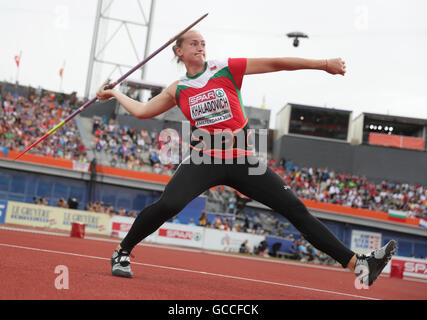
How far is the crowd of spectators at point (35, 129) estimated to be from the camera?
3107cm

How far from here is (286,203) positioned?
15.9 ft

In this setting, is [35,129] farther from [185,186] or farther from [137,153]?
[185,186]

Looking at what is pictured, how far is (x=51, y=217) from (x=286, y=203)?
19448mm

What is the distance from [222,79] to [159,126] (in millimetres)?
34885

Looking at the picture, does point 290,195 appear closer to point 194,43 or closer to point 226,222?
point 194,43

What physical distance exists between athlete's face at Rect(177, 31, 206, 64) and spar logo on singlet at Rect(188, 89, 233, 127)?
15.2 inches

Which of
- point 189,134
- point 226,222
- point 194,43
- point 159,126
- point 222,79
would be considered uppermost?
point 159,126

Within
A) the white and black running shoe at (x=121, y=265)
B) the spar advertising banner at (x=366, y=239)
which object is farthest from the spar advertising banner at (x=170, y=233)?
the white and black running shoe at (x=121, y=265)

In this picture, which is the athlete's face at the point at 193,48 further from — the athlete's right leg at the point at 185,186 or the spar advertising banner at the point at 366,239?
the spar advertising banner at the point at 366,239

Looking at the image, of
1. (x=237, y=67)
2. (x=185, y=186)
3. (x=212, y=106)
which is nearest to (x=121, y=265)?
(x=185, y=186)

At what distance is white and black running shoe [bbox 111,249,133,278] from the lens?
5.00 meters

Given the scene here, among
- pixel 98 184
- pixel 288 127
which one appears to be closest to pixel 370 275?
pixel 98 184

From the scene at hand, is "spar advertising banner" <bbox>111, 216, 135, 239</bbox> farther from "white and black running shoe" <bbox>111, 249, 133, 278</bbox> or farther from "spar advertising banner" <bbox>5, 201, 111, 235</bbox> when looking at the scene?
"white and black running shoe" <bbox>111, 249, 133, 278</bbox>

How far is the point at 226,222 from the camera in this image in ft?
93.1
